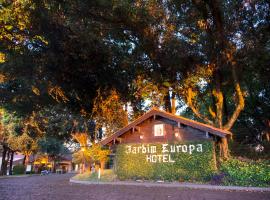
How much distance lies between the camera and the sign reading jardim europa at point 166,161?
2122cm

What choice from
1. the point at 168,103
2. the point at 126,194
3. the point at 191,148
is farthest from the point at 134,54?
the point at 126,194

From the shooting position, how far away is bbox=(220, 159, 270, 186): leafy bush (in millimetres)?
17833

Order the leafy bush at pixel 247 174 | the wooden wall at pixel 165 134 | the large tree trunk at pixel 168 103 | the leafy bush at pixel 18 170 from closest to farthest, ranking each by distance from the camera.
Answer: the leafy bush at pixel 247 174 → the wooden wall at pixel 165 134 → the large tree trunk at pixel 168 103 → the leafy bush at pixel 18 170

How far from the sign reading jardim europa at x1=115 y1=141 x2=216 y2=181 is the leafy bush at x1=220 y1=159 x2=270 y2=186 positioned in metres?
1.64

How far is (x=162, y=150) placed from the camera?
23.2 m

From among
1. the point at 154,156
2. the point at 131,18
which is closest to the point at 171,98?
the point at 154,156

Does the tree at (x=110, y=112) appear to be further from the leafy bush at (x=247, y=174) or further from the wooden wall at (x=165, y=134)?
the leafy bush at (x=247, y=174)

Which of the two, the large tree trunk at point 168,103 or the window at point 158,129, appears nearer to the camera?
the window at point 158,129

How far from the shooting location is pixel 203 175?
20.9 metres

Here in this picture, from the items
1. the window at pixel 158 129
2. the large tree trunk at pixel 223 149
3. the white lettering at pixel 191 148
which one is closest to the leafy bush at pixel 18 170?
the window at pixel 158 129

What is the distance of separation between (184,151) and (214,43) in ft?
27.8

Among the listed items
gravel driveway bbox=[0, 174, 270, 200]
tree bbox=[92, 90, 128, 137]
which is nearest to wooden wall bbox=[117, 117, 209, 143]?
tree bbox=[92, 90, 128, 137]

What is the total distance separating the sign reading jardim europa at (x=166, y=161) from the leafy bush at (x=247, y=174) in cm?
164

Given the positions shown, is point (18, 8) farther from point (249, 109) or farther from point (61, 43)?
point (249, 109)
